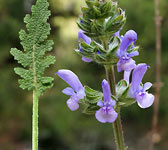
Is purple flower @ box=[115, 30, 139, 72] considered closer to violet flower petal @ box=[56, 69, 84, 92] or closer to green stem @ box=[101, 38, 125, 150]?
green stem @ box=[101, 38, 125, 150]

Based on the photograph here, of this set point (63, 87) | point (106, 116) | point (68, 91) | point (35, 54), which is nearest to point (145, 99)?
point (106, 116)

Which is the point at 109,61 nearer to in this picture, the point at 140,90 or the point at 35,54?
the point at 140,90

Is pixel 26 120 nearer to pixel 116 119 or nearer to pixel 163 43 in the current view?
pixel 163 43

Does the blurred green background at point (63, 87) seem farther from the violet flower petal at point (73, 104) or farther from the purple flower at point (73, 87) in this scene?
the violet flower petal at point (73, 104)

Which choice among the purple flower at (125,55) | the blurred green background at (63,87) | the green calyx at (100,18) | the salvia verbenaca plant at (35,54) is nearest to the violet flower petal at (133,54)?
the purple flower at (125,55)

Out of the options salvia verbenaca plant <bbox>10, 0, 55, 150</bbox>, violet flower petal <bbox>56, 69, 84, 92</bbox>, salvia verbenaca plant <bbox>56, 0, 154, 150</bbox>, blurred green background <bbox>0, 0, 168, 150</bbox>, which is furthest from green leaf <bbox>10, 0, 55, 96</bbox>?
blurred green background <bbox>0, 0, 168, 150</bbox>

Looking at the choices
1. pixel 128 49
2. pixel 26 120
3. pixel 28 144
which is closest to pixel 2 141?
pixel 28 144
